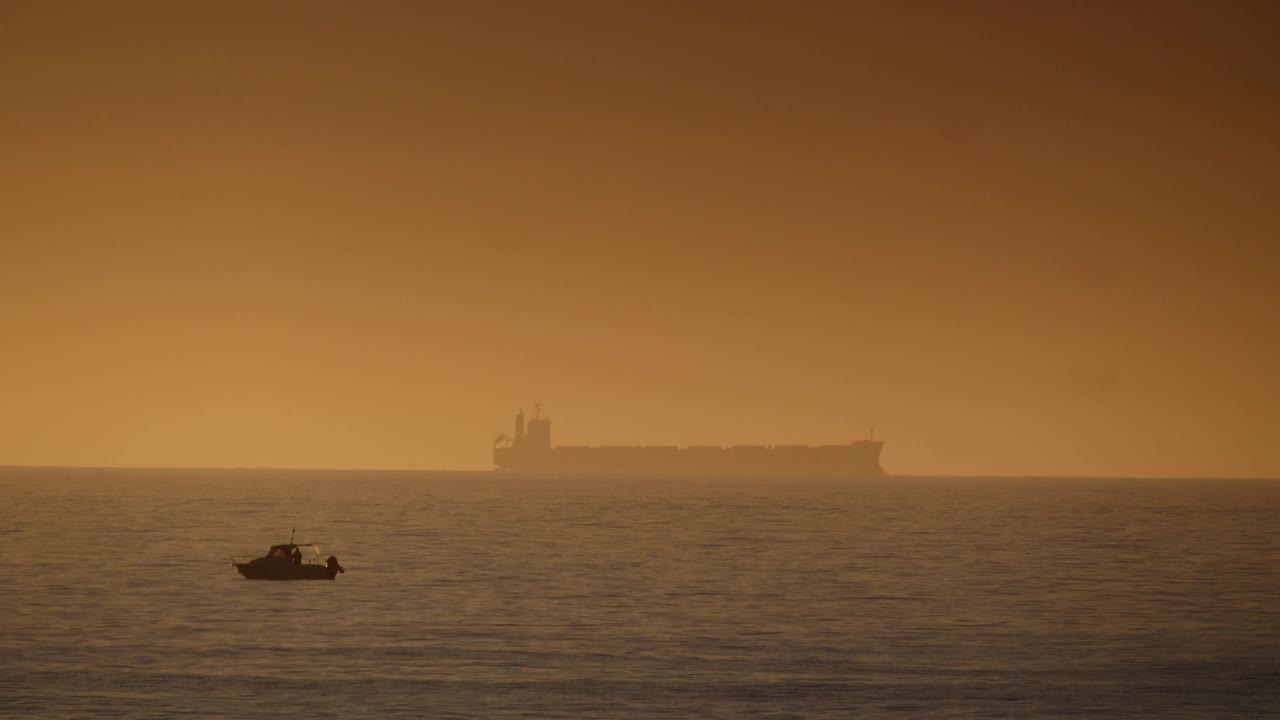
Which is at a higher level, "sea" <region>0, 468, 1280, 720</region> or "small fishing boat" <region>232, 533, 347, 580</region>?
"small fishing boat" <region>232, 533, 347, 580</region>

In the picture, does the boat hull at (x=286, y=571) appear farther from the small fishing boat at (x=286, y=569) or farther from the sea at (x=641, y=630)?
the sea at (x=641, y=630)

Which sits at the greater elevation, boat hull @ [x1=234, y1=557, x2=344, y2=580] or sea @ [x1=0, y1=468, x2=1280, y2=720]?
boat hull @ [x1=234, y1=557, x2=344, y2=580]

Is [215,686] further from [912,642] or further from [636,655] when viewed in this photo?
[912,642]

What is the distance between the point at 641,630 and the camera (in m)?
53.8

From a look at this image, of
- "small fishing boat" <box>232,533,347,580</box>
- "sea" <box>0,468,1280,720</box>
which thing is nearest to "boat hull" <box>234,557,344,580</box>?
"small fishing boat" <box>232,533,347,580</box>

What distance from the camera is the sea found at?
39531mm

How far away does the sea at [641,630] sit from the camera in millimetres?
39531

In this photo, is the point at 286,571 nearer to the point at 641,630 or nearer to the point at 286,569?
the point at 286,569

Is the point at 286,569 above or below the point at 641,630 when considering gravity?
above

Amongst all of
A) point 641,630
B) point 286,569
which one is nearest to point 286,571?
point 286,569

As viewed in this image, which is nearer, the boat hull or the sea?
the sea

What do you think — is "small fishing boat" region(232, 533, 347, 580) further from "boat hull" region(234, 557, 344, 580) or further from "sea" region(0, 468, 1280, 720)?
"sea" region(0, 468, 1280, 720)

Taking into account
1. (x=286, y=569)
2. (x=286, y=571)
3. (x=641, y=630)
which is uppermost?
(x=286, y=569)

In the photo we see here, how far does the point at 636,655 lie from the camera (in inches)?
1870
